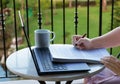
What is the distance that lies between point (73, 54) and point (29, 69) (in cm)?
24

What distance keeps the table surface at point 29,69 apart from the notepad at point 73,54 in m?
0.06

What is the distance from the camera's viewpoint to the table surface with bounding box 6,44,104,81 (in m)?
1.24

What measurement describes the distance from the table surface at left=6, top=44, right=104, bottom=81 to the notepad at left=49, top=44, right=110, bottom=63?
0.19 feet

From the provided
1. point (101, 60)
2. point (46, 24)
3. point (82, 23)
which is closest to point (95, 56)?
point (101, 60)

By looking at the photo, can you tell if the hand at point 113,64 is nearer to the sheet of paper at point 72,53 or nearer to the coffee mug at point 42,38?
the sheet of paper at point 72,53

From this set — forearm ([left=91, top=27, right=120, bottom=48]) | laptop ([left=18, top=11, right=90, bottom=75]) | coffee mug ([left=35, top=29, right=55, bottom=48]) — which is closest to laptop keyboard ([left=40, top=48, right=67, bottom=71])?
laptop ([left=18, top=11, right=90, bottom=75])

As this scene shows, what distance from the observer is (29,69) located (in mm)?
1324

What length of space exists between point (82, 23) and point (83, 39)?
189 inches

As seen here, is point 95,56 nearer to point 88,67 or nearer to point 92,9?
point 88,67

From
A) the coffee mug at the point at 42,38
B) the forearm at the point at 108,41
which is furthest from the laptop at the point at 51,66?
the forearm at the point at 108,41

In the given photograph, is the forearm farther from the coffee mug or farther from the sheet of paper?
the coffee mug

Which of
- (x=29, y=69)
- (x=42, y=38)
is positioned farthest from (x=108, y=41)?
(x=29, y=69)

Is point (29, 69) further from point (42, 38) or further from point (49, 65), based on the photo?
point (42, 38)

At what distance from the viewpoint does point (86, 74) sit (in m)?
1.27
